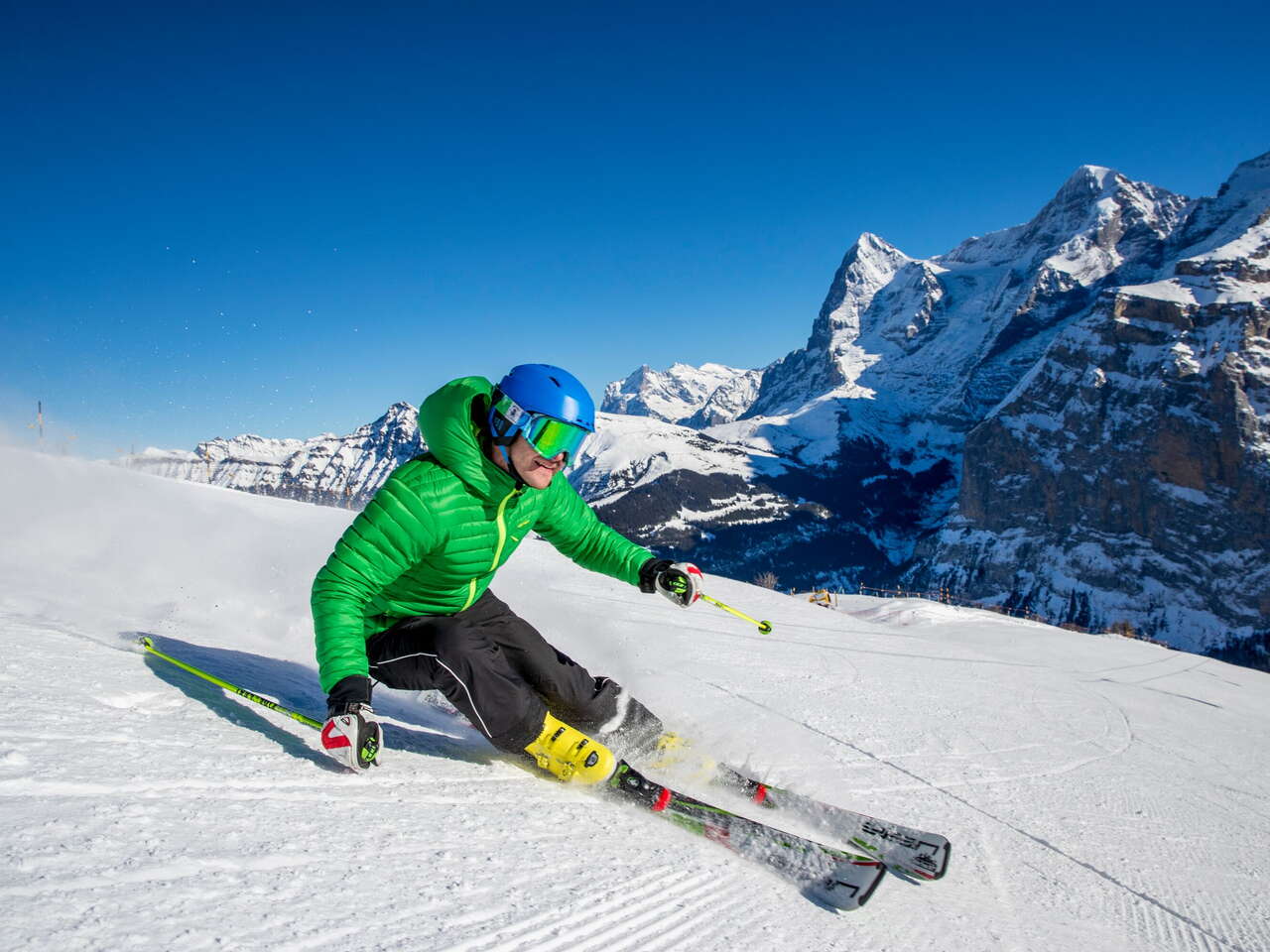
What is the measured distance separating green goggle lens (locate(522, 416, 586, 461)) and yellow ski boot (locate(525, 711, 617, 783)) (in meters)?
1.32

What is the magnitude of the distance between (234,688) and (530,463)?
185 cm

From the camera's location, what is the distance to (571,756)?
3.17 m

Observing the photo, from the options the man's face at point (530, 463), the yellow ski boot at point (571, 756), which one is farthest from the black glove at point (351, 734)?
the man's face at point (530, 463)

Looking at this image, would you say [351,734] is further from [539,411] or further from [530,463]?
[539,411]

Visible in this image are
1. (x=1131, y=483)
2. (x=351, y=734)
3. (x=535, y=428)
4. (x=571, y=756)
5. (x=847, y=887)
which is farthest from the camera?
(x=1131, y=483)

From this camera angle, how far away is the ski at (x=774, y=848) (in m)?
2.51

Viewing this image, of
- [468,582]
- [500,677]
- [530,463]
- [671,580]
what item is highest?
[530,463]

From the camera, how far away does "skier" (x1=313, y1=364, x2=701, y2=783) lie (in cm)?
307

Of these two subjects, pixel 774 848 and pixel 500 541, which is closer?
pixel 774 848

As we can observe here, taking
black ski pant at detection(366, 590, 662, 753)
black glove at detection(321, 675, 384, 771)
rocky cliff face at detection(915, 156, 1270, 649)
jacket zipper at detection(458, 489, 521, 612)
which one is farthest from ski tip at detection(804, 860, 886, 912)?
rocky cliff face at detection(915, 156, 1270, 649)

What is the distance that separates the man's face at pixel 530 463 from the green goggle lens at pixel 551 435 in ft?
0.09

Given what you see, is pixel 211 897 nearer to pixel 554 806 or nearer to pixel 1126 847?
pixel 554 806

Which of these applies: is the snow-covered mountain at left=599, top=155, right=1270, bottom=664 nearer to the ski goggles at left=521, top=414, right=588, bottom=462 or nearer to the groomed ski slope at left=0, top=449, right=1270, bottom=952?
the groomed ski slope at left=0, top=449, right=1270, bottom=952

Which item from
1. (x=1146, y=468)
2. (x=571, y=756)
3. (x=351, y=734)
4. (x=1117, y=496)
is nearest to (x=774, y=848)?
(x=571, y=756)
